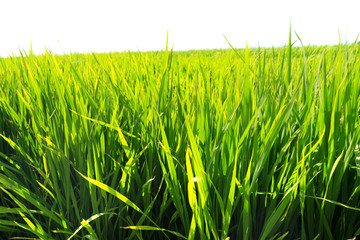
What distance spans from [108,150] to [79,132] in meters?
0.07

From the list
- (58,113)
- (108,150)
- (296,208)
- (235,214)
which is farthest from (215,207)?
(58,113)

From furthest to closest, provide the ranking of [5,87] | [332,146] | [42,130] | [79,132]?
[5,87]
[42,130]
[79,132]
[332,146]

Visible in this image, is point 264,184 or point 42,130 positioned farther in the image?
point 42,130

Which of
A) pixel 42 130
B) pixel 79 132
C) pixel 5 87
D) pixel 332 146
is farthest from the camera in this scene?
pixel 5 87

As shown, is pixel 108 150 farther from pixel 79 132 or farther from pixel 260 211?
pixel 260 211

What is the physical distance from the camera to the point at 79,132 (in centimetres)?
64

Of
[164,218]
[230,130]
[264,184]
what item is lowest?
[164,218]

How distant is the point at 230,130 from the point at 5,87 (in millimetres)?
Answer: 940

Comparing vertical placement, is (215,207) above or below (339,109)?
below

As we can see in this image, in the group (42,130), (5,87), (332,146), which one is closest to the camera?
(332,146)

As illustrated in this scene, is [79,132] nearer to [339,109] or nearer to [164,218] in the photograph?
[164,218]

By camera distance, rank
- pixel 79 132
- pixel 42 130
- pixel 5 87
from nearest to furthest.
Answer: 1. pixel 79 132
2. pixel 42 130
3. pixel 5 87

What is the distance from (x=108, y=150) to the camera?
670 mm

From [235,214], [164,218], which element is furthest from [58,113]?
[235,214]
